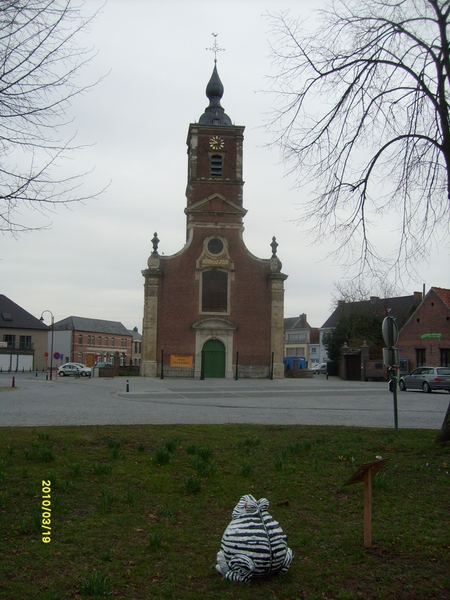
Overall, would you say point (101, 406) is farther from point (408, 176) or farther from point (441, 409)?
point (408, 176)

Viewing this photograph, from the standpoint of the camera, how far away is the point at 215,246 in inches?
1901

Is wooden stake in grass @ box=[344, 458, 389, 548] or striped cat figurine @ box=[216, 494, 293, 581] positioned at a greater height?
wooden stake in grass @ box=[344, 458, 389, 548]

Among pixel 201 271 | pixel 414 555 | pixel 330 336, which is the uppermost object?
pixel 201 271

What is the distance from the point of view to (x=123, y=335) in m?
112

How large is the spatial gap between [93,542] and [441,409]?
53.7 feet

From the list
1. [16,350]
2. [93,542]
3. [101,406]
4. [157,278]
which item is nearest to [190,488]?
[93,542]

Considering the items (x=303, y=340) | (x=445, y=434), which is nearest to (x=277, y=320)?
(x=445, y=434)

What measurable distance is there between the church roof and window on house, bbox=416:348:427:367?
79.7ft

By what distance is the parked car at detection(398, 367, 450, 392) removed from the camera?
1203 inches

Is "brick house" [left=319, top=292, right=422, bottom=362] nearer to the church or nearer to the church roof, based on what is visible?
the church

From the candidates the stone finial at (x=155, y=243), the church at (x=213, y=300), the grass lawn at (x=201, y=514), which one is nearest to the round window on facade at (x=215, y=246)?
the church at (x=213, y=300)

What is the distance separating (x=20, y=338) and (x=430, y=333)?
5026cm

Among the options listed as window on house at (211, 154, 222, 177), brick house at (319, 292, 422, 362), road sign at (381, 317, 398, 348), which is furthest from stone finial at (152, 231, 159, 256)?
road sign at (381, 317, 398, 348)

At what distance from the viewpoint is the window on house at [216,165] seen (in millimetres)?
50875
